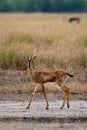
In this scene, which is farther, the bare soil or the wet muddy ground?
the bare soil

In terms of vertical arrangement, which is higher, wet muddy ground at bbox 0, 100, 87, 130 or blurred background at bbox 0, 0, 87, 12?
wet muddy ground at bbox 0, 100, 87, 130

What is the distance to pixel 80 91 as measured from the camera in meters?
16.8

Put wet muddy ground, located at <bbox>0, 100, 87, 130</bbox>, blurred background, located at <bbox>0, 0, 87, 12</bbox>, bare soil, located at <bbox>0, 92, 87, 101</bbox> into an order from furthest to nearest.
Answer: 1. blurred background, located at <bbox>0, 0, 87, 12</bbox>
2. bare soil, located at <bbox>0, 92, 87, 101</bbox>
3. wet muddy ground, located at <bbox>0, 100, 87, 130</bbox>

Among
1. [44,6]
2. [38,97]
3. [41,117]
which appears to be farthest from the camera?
[44,6]

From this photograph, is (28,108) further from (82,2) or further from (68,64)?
(82,2)

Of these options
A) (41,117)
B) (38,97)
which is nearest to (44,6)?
(38,97)

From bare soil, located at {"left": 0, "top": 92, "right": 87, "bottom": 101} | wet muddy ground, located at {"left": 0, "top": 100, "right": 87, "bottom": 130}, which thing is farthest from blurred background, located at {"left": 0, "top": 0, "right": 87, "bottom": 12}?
wet muddy ground, located at {"left": 0, "top": 100, "right": 87, "bottom": 130}

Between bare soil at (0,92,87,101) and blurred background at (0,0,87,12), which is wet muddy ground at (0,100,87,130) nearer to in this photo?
bare soil at (0,92,87,101)

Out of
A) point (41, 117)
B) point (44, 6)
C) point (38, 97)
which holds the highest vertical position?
point (41, 117)

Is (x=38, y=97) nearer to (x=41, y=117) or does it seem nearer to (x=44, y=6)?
(x=41, y=117)

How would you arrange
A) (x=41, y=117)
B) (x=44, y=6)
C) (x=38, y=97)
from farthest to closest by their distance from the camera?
1. (x=44, y=6)
2. (x=38, y=97)
3. (x=41, y=117)

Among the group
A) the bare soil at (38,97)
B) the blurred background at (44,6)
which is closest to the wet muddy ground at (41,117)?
the bare soil at (38,97)

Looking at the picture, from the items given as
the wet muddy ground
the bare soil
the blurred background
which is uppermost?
the wet muddy ground

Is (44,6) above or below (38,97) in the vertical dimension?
below
